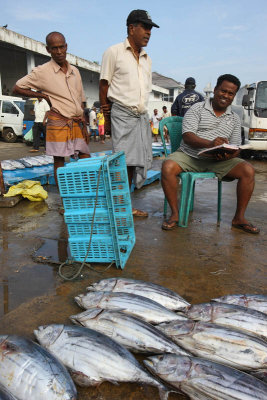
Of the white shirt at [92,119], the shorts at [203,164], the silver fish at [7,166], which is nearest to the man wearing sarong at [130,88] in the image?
the shorts at [203,164]

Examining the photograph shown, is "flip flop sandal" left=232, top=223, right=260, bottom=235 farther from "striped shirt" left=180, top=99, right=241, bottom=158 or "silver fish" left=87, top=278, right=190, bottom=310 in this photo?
"silver fish" left=87, top=278, right=190, bottom=310

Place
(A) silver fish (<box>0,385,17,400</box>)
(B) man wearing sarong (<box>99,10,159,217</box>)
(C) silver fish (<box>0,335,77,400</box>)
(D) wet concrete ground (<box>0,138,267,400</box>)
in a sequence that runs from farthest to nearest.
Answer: (B) man wearing sarong (<box>99,10,159,217</box>), (D) wet concrete ground (<box>0,138,267,400</box>), (C) silver fish (<box>0,335,77,400</box>), (A) silver fish (<box>0,385,17,400</box>)

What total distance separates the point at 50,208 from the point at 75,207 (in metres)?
2.37

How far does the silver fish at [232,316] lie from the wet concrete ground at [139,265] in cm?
30

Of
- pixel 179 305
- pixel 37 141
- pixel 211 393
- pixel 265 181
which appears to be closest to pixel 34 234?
pixel 179 305

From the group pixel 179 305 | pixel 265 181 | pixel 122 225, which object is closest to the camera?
pixel 179 305

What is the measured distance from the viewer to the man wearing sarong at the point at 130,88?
12.8 feet

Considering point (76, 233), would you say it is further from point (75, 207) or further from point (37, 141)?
point (37, 141)

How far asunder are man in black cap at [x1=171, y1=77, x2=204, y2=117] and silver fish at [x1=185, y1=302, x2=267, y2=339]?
200 inches

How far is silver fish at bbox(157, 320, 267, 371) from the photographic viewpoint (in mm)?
1798

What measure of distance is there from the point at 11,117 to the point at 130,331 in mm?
16180

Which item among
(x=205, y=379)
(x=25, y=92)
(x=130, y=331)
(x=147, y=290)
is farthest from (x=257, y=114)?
(x=205, y=379)

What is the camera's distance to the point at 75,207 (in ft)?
9.29

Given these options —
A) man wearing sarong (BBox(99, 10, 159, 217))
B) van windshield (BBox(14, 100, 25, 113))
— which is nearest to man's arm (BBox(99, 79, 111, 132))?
man wearing sarong (BBox(99, 10, 159, 217))
